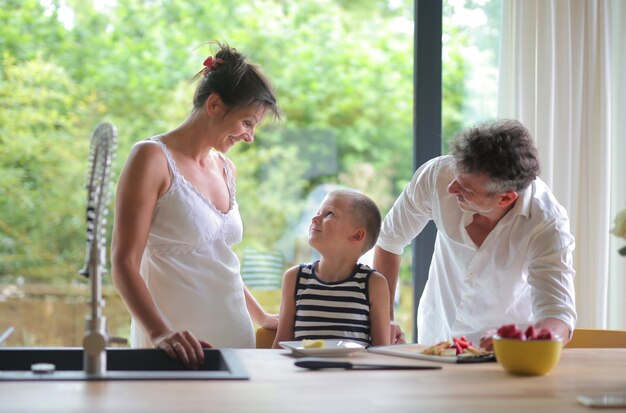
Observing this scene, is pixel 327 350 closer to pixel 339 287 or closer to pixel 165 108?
pixel 339 287

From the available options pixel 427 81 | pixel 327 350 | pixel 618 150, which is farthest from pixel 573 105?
pixel 327 350

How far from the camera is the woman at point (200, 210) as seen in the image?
2.27 metres

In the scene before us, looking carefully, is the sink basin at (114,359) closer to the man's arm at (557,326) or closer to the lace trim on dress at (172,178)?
the lace trim on dress at (172,178)

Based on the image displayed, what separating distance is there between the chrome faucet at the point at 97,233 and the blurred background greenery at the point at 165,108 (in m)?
2.55

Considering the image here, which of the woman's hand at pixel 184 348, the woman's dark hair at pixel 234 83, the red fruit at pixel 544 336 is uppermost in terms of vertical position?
the woman's dark hair at pixel 234 83

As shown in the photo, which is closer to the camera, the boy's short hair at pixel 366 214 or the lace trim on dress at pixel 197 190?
the lace trim on dress at pixel 197 190

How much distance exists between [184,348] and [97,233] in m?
0.39

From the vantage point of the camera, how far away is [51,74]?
4.45 meters

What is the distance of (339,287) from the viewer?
246 cm

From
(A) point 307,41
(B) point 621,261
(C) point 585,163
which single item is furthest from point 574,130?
(A) point 307,41

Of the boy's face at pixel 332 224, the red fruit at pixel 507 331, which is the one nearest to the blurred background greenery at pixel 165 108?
the boy's face at pixel 332 224

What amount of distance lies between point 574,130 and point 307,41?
67.1 inches

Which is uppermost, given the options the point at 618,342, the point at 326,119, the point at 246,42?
the point at 246,42

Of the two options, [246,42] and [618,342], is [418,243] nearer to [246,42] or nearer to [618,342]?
[618,342]
